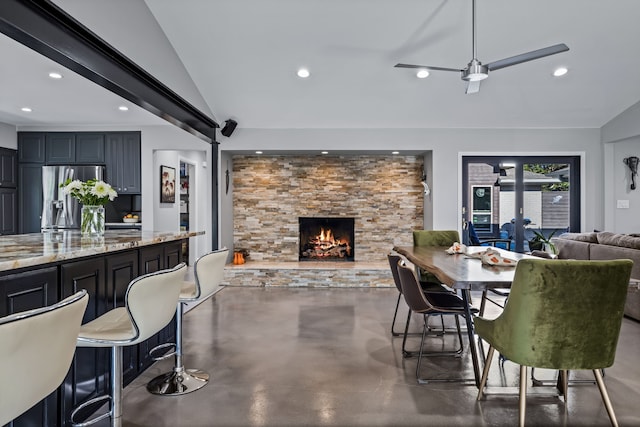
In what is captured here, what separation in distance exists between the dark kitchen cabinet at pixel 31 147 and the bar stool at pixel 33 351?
6.30 m

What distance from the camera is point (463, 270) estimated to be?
272 centimetres

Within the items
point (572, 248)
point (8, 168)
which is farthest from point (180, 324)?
point (8, 168)

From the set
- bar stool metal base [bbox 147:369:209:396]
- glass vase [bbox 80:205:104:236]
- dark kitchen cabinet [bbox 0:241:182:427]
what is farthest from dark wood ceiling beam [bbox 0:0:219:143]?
bar stool metal base [bbox 147:369:209:396]

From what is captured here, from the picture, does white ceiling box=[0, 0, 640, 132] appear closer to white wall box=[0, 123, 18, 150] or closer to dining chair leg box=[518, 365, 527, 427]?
white wall box=[0, 123, 18, 150]

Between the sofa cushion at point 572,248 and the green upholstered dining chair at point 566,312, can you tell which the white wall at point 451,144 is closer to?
the sofa cushion at point 572,248

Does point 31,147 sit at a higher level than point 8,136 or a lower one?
lower

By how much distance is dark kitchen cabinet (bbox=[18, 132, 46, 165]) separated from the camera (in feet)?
20.5

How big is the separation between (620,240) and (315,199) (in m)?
4.26

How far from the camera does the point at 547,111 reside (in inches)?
222

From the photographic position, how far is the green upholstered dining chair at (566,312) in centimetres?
193

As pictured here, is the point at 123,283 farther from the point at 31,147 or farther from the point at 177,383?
the point at 31,147

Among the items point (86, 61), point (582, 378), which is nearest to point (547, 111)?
point (582, 378)

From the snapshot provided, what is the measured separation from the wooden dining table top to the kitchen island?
1.98 metres

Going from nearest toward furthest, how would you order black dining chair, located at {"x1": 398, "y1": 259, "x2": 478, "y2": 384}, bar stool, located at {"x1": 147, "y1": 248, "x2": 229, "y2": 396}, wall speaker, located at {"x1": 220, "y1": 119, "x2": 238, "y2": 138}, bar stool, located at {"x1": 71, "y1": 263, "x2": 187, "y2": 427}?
bar stool, located at {"x1": 71, "y1": 263, "x2": 187, "y2": 427} → bar stool, located at {"x1": 147, "y1": 248, "x2": 229, "y2": 396} → black dining chair, located at {"x1": 398, "y1": 259, "x2": 478, "y2": 384} → wall speaker, located at {"x1": 220, "y1": 119, "x2": 238, "y2": 138}
